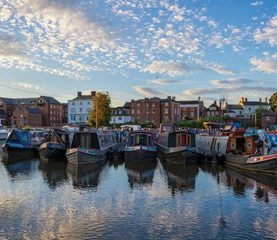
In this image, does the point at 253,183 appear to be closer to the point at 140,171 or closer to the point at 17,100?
the point at 140,171

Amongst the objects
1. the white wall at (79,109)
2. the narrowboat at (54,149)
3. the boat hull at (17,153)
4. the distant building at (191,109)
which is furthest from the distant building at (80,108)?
the narrowboat at (54,149)

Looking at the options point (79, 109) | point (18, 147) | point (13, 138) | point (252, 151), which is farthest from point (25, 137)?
point (79, 109)

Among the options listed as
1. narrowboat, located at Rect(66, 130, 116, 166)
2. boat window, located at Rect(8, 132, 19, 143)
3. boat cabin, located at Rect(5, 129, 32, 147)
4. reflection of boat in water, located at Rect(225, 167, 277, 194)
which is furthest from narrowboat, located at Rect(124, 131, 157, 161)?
boat window, located at Rect(8, 132, 19, 143)

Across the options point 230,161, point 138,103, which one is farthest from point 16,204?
point 138,103

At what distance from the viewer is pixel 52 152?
121 feet

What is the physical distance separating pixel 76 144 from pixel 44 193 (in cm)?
1510

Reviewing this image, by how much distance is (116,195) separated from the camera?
20750 millimetres

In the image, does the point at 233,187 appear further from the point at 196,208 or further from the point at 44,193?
the point at 44,193

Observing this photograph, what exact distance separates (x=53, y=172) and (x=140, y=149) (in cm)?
972

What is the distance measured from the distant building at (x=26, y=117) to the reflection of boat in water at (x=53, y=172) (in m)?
87.7

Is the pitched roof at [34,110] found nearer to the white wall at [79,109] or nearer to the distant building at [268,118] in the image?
the white wall at [79,109]

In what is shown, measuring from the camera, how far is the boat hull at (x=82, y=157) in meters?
32.0

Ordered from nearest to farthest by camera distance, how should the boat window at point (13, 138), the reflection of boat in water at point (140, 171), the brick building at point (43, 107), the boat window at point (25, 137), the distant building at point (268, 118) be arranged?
the reflection of boat in water at point (140, 171) < the boat window at point (13, 138) < the boat window at point (25, 137) < the distant building at point (268, 118) < the brick building at point (43, 107)

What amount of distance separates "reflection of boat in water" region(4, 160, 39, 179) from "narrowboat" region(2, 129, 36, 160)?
391cm
